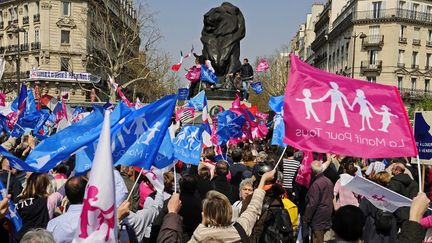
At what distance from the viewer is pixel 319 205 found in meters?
7.99

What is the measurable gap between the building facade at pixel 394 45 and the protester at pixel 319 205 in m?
56.2

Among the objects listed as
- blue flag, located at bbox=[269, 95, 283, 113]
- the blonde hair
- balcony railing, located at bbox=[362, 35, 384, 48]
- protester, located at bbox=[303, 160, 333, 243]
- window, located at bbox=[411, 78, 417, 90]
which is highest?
balcony railing, located at bbox=[362, 35, 384, 48]

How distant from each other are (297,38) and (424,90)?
6380 centimetres

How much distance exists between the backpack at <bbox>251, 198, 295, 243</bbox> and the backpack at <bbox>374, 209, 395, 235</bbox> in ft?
4.68

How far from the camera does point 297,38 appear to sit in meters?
128

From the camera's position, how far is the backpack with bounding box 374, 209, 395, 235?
21.9 feet

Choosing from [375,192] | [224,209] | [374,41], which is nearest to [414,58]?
[374,41]

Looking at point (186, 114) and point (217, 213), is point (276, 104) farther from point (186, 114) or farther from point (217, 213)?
point (217, 213)

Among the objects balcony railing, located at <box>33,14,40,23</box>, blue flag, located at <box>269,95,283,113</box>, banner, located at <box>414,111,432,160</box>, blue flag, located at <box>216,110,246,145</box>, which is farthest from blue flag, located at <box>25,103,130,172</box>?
balcony railing, located at <box>33,14,40,23</box>

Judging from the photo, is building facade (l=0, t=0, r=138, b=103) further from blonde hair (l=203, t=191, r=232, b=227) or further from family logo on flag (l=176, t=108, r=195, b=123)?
blonde hair (l=203, t=191, r=232, b=227)

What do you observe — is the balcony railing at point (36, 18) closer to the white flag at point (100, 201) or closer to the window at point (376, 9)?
the window at point (376, 9)

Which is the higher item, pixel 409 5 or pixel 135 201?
pixel 409 5

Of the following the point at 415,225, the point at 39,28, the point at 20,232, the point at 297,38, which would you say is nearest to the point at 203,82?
the point at 20,232

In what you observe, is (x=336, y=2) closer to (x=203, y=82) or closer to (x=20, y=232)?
(x=203, y=82)
